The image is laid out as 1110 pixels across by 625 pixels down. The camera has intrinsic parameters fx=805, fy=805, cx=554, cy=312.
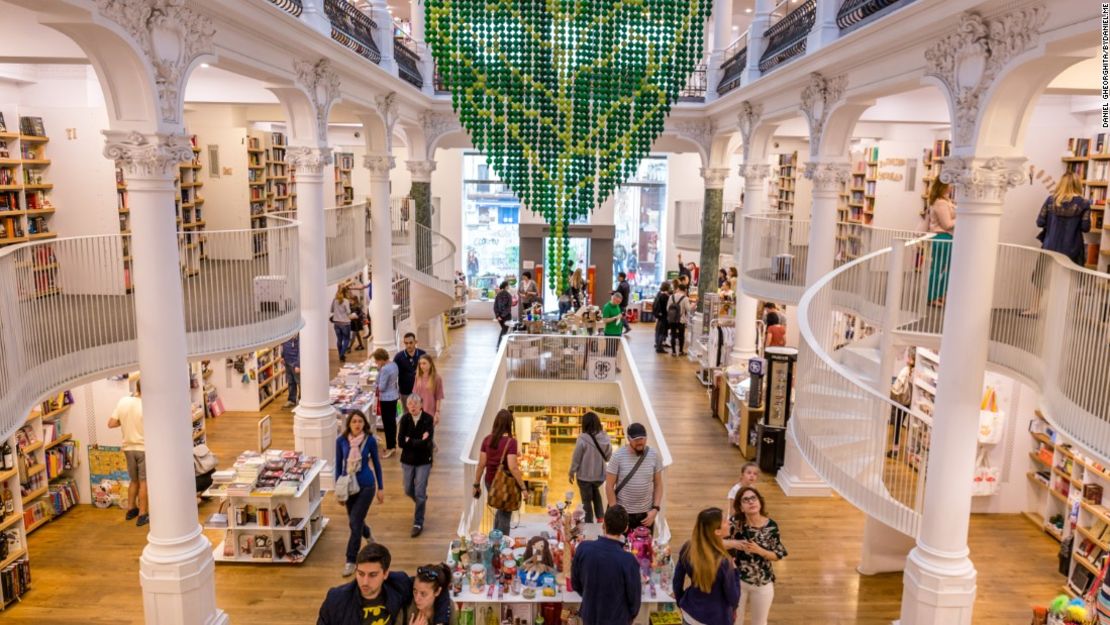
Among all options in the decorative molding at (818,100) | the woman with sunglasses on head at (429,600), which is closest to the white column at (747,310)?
the decorative molding at (818,100)

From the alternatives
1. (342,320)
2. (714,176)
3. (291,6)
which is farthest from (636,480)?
(714,176)

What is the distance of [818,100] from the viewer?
27.6 feet

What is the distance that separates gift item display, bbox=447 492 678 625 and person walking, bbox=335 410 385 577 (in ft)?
3.29

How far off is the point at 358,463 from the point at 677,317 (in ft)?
33.1

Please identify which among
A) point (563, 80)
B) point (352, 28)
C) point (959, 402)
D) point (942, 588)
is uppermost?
point (352, 28)

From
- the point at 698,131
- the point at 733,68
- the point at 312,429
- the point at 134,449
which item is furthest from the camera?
the point at 698,131

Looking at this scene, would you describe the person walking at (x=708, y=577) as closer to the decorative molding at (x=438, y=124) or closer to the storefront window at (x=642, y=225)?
the decorative molding at (x=438, y=124)

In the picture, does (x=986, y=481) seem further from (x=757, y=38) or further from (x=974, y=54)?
(x=757, y=38)

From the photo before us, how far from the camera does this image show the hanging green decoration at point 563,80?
11391mm

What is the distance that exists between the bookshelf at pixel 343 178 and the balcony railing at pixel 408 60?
13.0 ft

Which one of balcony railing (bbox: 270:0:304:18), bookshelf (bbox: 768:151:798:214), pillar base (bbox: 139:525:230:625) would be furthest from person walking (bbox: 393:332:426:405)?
bookshelf (bbox: 768:151:798:214)

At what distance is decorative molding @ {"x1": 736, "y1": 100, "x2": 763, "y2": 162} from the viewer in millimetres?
11402

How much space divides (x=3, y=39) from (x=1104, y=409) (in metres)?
7.60

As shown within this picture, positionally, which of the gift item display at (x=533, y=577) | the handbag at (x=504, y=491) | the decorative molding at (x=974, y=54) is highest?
the decorative molding at (x=974, y=54)
